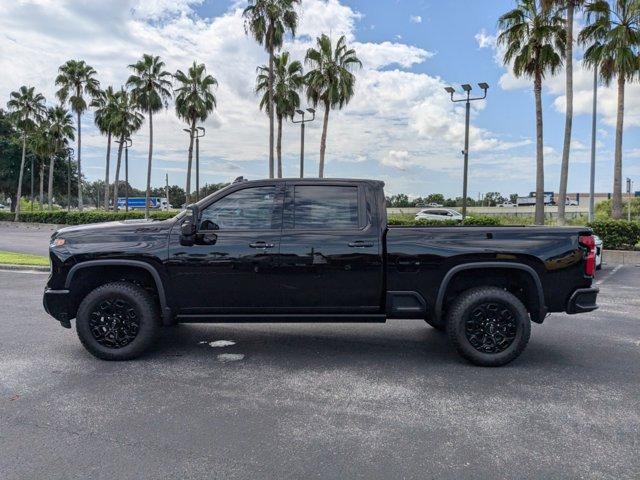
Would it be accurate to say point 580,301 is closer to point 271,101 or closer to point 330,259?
point 330,259

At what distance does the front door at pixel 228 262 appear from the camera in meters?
4.89

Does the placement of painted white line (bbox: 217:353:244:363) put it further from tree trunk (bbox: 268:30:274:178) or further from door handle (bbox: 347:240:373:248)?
tree trunk (bbox: 268:30:274:178)

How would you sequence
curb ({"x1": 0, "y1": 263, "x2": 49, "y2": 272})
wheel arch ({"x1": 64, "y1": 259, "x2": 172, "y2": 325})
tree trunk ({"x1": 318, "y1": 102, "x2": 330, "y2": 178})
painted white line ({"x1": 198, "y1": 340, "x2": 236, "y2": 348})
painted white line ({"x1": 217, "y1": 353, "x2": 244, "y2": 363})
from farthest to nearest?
tree trunk ({"x1": 318, "y1": 102, "x2": 330, "y2": 178}), curb ({"x1": 0, "y1": 263, "x2": 49, "y2": 272}), painted white line ({"x1": 198, "y1": 340, "x2": 236, "y2": 348}), painted white line ({"x1": 217, "y1": 353, "x2": 244, "y2": 363}), wheel arch ({"x1": 64, "y1": 259, "x2": 172, "y2": 325})

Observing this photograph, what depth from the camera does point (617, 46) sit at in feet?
67.9

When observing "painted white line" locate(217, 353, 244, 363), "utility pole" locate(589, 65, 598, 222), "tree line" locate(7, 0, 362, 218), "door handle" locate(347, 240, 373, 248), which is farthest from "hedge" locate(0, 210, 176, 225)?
"door handle" locate(347, 240, 373, 248)

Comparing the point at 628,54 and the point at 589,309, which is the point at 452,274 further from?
the point at 628,54

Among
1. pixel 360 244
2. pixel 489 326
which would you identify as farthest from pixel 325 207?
pixel 489 326

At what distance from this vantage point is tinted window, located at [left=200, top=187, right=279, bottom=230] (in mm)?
5012

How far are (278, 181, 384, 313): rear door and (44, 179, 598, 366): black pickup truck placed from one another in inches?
0.4

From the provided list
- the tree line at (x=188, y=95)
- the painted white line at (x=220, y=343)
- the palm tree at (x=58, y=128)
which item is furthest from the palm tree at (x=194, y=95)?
the painted white line at (x=220, y=343)

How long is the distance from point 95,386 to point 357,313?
260 centimetres

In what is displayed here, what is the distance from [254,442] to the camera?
3.34 m

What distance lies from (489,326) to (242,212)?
2831 millimetres

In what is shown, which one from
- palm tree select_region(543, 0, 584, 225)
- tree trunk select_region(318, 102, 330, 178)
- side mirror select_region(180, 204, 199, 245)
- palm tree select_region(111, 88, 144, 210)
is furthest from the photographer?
palm tree select_region(111, 88, 144, 210)
